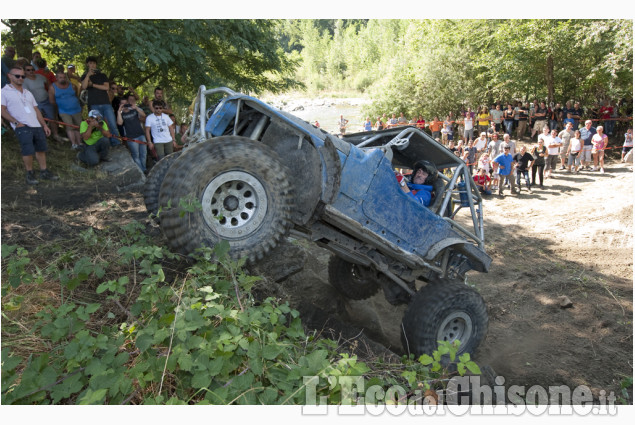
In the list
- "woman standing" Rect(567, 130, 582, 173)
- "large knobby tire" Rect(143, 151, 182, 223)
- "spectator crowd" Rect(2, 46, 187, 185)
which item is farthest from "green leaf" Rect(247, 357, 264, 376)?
"woman standing" Rect(567, 130, 582, 173)

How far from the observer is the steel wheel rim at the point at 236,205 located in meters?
3.58

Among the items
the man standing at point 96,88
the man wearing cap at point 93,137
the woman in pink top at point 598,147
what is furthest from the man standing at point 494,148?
the man wearing cap at point 93,137

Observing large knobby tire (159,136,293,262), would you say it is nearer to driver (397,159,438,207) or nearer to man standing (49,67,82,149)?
driver (397,159,438,207)

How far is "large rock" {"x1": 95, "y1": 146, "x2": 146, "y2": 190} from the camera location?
8352mm

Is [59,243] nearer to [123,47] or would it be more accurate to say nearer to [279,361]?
[279,361]

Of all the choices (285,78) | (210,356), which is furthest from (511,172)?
(210,356)

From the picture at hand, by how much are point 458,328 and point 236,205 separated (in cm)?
299

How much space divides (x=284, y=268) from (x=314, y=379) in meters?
3.26

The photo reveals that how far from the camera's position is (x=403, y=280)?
5.26 meters

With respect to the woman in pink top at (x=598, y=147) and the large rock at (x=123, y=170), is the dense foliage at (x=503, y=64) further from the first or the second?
the large rock at (x=123, y=170)

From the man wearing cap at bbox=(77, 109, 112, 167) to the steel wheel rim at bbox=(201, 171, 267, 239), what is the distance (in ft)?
21.1

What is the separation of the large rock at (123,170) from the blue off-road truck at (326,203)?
4.24 m

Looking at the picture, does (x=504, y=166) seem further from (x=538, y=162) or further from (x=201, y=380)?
(x=201, y=380)

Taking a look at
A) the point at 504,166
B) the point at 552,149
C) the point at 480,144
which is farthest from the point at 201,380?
the point at 552,149
